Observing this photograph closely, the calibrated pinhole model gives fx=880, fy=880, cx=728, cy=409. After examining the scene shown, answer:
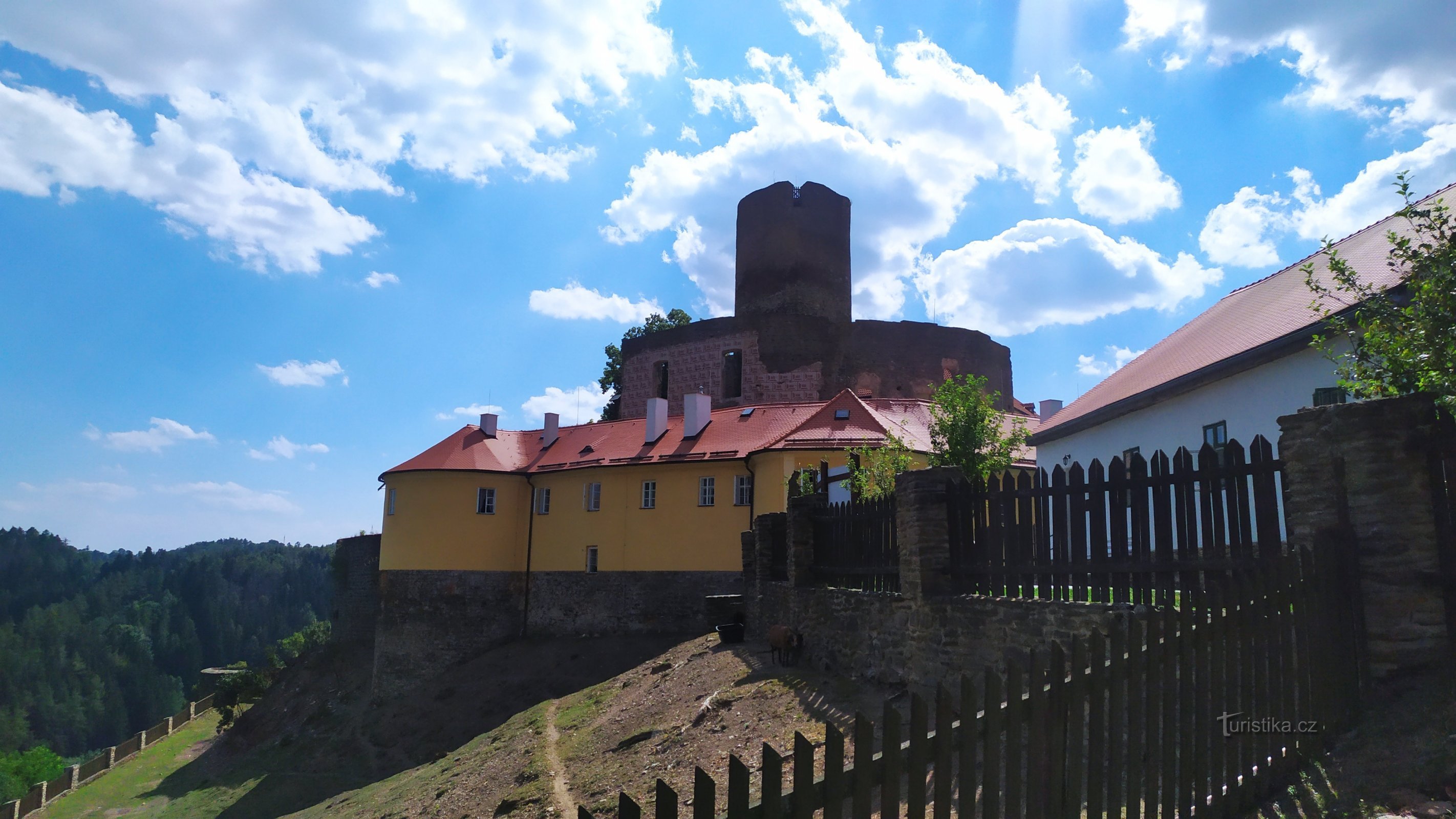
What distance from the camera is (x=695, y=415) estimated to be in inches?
1216

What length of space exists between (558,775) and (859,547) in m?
5.37

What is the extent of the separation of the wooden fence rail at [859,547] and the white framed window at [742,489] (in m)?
12.5

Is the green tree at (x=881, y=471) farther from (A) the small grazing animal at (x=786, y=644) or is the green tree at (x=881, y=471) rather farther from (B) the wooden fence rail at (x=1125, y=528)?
(B) the wooden fence rail at (x=1125, y=528)

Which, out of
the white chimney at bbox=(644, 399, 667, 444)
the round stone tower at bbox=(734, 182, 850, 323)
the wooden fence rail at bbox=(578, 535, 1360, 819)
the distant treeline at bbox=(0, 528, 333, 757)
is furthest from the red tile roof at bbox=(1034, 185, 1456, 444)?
the distant treeline at bbox=(0, 528, 333, 757)

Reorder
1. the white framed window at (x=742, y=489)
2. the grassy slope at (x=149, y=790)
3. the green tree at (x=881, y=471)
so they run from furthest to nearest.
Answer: the grassy slope at (x=149, y=790), the white framed window at (x=742, y=489), the green tree at (x=881, y=471)

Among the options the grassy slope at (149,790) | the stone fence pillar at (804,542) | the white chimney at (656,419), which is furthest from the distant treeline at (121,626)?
the stone fence pillar at (804,542)

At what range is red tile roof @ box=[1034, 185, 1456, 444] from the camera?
12.6 meters

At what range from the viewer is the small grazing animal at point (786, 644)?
13812 mm

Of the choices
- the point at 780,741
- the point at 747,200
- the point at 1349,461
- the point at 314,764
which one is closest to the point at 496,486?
the point at 314,764

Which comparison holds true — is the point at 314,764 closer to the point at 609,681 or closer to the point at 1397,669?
the point at 609,681

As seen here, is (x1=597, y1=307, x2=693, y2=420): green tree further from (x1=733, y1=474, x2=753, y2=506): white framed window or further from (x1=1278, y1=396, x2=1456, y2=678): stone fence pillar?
A: (x1=1278, y1=396, x2=1456, y2=678): stone fence pillar

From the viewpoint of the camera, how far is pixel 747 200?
149 ft

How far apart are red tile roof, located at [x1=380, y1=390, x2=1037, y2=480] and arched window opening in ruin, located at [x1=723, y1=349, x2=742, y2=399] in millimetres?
8034

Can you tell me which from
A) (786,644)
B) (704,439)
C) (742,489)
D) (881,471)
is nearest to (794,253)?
(704,439)
